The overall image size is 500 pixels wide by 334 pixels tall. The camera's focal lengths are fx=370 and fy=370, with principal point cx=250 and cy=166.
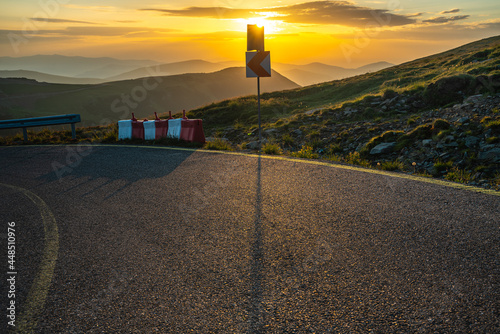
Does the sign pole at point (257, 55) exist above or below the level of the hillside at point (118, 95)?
below

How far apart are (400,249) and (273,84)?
19448cm

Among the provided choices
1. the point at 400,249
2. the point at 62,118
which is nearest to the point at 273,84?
the point at 62,118

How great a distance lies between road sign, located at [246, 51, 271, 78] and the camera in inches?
430

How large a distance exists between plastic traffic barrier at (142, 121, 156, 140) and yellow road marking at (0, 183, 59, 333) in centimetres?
832

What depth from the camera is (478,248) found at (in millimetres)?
4105

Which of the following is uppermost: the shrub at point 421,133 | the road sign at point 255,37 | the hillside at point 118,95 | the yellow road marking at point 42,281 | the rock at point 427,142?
the hillside at point 118,95

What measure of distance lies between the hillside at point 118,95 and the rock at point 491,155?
71.7 metres

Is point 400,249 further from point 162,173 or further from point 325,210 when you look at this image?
point 162,173

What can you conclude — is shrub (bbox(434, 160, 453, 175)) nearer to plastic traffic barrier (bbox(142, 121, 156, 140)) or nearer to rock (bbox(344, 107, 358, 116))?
rock (bbox(344, 107, 358, 116))

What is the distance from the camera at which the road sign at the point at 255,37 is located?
10845 millimetres

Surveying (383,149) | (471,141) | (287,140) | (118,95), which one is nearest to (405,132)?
(383,149)

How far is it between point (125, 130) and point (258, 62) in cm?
725

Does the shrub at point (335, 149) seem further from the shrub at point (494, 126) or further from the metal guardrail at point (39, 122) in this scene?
the metal guardrail at point (39, 122)

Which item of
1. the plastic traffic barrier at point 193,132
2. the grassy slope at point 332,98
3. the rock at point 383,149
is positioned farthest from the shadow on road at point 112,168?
the grassy slope at point 332,98
